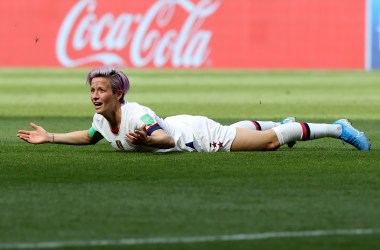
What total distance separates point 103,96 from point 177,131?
708 mm

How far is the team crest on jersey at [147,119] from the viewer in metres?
8.92

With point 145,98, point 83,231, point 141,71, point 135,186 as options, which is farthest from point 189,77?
point 83,231

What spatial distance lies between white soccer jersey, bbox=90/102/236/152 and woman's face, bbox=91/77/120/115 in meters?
0.10

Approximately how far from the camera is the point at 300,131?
965cm

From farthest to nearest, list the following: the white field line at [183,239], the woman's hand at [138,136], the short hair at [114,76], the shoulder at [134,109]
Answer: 1. the short hair at [114,76]
2. the shoulder at [134,109]
3. the woman's hand at [138,136]
4. the white field line at [183,239]

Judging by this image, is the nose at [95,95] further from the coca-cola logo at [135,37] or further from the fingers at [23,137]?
the coca-cola logo at [135,37]

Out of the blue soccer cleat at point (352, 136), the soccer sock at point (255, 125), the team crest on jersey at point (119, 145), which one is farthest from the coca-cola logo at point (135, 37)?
the team crest on jersey at point (119, 145)

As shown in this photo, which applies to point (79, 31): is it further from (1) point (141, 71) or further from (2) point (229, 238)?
(2) point (229, 238)

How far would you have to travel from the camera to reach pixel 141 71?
30812 millimetres

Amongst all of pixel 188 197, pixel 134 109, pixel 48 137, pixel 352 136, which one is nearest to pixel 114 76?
pixel 134 109

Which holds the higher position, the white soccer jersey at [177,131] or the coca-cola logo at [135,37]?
the coca-cola logo at [135,37]

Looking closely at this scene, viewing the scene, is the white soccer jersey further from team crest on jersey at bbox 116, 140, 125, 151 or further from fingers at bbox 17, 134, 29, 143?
fingers at bbox 17, 134, 29, 143

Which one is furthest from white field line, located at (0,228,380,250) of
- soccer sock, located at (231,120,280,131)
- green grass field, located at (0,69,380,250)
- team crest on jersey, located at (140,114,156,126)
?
soccer sock, located at (231,120,280,131)

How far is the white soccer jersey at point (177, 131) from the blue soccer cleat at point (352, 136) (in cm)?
90
